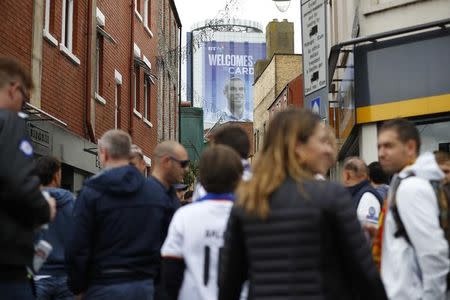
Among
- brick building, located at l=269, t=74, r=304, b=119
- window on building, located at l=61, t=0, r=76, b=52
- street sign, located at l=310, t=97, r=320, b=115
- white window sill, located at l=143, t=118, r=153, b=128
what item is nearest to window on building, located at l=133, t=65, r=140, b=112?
white window sill, located at l=143, t=118, r=153, b=128

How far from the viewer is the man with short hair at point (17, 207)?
3.73 m

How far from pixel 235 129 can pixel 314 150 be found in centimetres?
198

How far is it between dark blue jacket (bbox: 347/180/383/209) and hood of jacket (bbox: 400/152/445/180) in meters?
2.62

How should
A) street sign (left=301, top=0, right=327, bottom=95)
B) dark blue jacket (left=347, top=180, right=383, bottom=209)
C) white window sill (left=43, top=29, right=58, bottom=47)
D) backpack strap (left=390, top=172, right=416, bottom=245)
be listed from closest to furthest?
backpack strap (left=390, top=172, right=416, bottom=245) < dark blue jacket (left=347, top=180, right=383, bottom=209) < street sign (left=301, top=0, right=327, bottom=95) < white window sill (left=43, top=29, right=58, bottom=47)

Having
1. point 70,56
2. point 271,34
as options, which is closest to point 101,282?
point 70,56

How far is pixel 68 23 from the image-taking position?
16969mm

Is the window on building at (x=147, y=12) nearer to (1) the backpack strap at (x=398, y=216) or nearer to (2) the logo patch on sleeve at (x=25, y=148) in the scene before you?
(1) the backpack strap at (x=398, y=216)

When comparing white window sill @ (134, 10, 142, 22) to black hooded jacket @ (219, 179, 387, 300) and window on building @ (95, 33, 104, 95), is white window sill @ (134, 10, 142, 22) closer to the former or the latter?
window on building @ (95, 33, 104, 95)

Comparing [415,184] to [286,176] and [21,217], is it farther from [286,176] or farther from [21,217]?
[21,217]

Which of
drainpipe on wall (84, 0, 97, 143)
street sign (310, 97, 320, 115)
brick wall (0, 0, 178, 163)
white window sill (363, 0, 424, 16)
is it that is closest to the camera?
brick wall (0, 0, 178, 163)

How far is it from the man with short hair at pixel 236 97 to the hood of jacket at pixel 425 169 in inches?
4133

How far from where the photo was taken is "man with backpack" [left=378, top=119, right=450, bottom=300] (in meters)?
4.20

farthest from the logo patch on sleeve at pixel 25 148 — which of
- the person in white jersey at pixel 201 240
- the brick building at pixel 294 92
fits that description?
the brick building at pixel 294 92

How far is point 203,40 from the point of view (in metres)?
17.8
